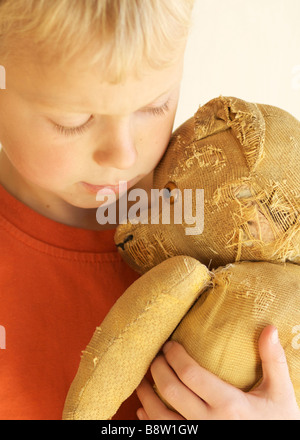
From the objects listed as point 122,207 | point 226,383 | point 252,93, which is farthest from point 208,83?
point 226,383

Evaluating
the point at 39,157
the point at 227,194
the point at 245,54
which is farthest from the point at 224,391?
the point at 245,54

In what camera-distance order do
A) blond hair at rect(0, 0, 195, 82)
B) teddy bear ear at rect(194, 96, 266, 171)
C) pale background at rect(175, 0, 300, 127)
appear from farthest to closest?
pale background at rect(175, 0, 300, 127), teddy bear ear at rect(194, 96, 266, 171), blond hair at rect(0, 0, 195, 82)

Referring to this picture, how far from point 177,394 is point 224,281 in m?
0.12

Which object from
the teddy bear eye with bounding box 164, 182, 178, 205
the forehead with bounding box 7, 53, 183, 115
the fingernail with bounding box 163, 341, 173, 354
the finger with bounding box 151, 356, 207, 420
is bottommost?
the finger with bounding box 151, 356, 207, 420

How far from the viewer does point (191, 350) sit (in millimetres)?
541

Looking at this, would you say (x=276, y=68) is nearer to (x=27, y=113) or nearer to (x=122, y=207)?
(x=122, y=207)

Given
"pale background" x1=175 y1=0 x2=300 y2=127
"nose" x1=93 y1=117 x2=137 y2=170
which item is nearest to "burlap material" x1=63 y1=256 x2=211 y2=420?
"nose" x1=93 y1=117 x2=137 y2=170

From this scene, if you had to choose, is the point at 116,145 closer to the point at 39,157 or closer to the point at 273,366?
the point at 39,157

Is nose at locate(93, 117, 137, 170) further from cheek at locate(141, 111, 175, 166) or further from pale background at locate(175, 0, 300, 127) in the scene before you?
pale background at locate(175, 0, 300, 127)

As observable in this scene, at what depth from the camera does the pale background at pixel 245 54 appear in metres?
1.10

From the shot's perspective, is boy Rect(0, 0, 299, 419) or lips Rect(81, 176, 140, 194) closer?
boy Rect(0, 0, 299, 419)

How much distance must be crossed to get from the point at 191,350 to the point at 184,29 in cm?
30

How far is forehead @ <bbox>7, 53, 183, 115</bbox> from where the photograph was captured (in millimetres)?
470

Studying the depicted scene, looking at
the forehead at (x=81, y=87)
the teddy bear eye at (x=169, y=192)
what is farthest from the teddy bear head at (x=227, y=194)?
the forehead at (x=81, y=87)
